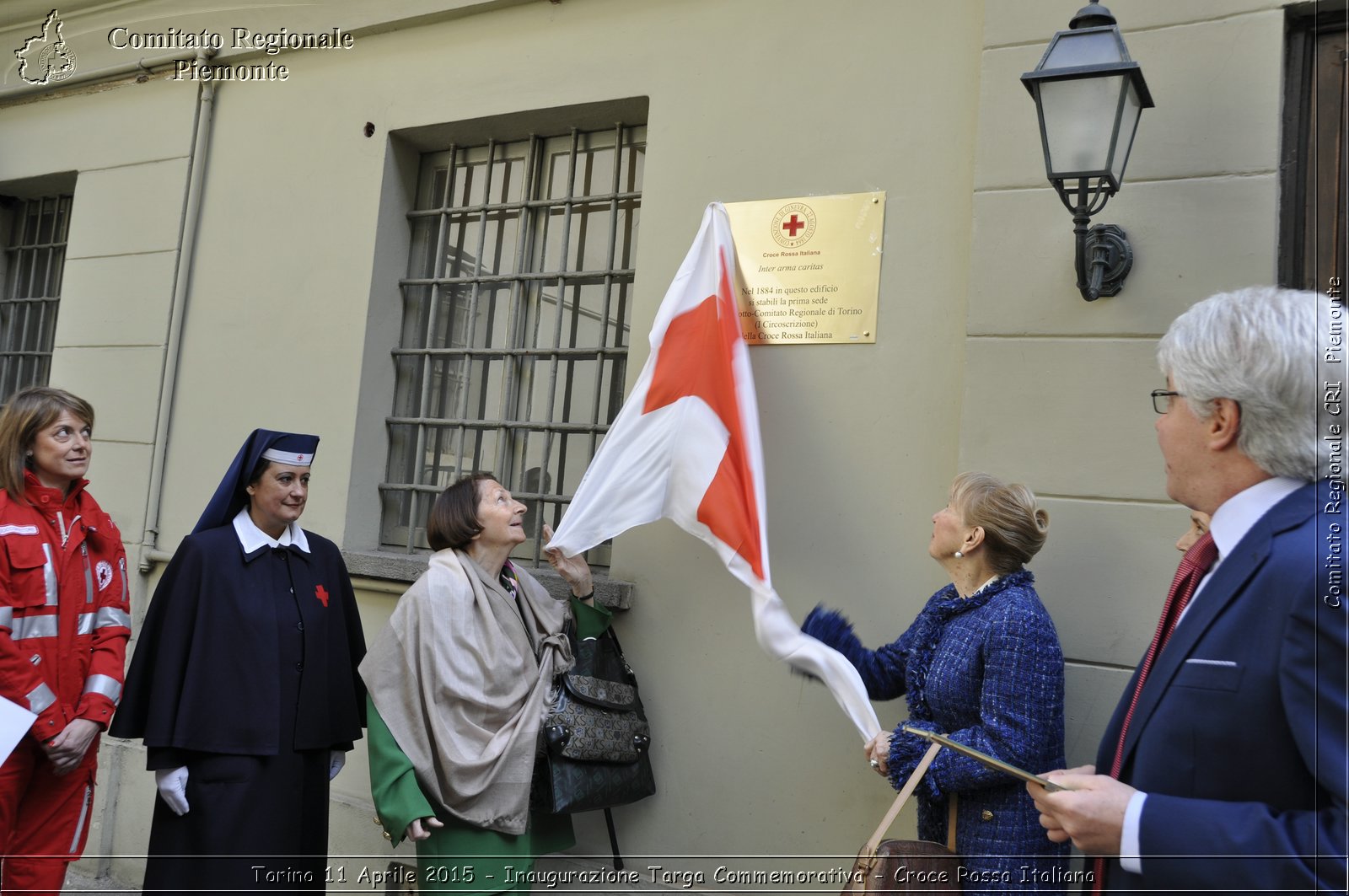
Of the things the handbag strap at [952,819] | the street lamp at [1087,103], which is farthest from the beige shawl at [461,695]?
the street lamp at [1087,103]

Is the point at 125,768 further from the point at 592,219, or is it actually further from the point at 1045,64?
the point at 1045,64

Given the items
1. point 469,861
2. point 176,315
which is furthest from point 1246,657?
point 176,315

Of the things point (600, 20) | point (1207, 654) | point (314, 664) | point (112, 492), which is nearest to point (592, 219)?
point (600, 20)

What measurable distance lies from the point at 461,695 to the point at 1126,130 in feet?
8.49

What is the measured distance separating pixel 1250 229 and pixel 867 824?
2189 millimetres

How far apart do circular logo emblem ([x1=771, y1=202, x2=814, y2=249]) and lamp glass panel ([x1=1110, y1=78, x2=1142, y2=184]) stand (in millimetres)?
1120

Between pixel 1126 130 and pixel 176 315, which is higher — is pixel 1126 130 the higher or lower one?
the higher one

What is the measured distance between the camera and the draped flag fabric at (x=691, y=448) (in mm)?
3273

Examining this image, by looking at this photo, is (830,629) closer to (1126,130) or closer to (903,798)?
(903,798)

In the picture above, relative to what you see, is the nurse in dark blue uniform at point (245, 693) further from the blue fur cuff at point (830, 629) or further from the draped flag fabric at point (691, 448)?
the blue fur cuff at point (830, 629)

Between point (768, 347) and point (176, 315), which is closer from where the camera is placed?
point (768, 347)

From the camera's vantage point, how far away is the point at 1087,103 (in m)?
2.78

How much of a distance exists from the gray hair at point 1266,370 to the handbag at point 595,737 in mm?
2261

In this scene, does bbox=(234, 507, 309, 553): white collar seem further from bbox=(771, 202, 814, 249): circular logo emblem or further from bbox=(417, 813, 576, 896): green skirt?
bbox=(771, 202, 814, 249): circular logo emblem
